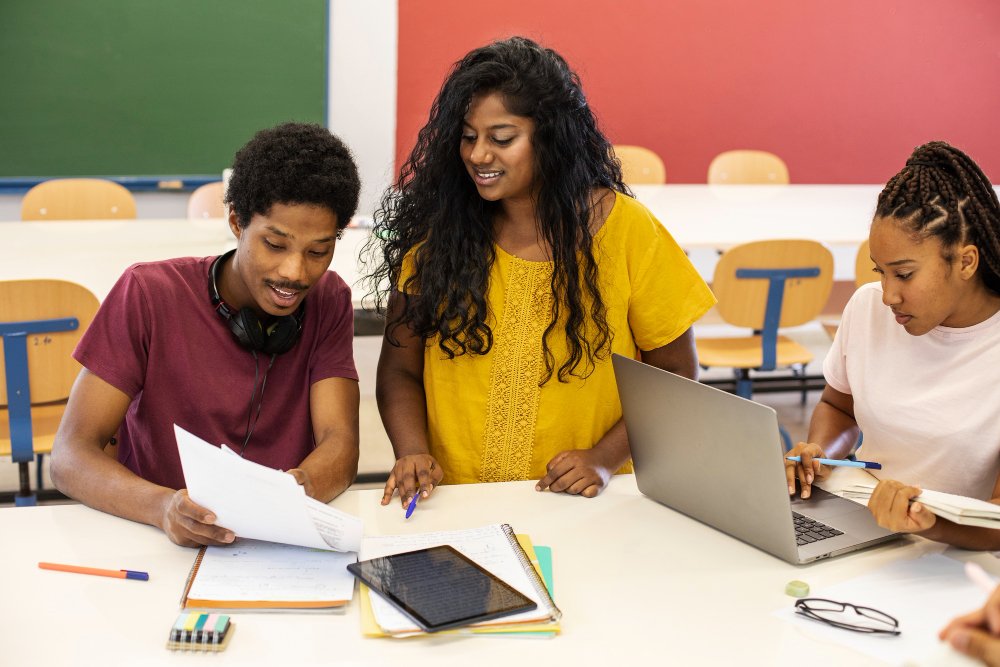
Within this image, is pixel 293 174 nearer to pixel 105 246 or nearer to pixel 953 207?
pixel 953 207

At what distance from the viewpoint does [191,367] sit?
173cm

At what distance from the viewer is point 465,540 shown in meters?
1.50

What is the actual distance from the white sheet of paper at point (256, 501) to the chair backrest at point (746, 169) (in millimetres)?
4487

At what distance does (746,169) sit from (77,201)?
3.37 meters

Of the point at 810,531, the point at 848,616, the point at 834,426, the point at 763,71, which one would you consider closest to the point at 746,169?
the point at 763,71

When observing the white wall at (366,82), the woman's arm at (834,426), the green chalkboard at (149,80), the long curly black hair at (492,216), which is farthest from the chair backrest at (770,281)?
the green chalkboard at (149,80)

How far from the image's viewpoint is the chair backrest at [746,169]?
555 centimetres

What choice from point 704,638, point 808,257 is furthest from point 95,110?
point 704,638

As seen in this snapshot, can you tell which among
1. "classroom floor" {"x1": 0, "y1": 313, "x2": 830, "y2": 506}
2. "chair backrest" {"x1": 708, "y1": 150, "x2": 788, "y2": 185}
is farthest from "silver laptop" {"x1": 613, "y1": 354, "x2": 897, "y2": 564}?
"chair backrest" {"x1": 708, "y1": 150, "x2": 788, "y2": 185}

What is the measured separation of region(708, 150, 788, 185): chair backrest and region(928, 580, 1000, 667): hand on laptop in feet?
15.2

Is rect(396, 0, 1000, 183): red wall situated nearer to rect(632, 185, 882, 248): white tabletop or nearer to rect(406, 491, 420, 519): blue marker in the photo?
rect(632, 185, 882, 248): white tabletop

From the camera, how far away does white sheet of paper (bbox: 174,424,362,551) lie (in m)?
1.30

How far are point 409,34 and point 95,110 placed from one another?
5.54ft

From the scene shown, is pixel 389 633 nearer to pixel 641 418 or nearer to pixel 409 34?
pixel 641 418
